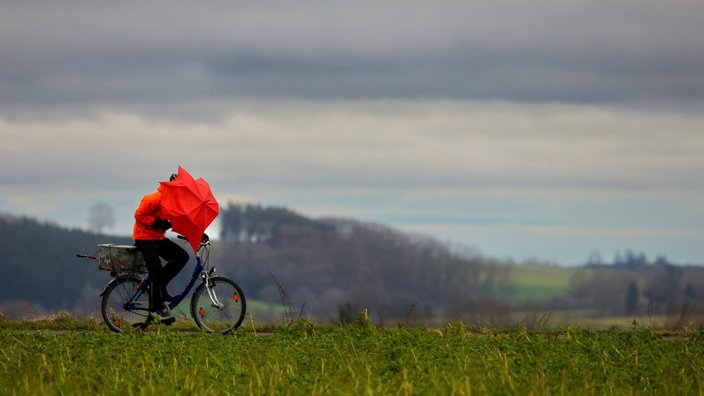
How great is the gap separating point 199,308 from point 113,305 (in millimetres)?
1383

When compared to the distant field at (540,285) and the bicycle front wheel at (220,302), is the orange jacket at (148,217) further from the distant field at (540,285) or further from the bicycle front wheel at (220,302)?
the distant field at (540,285)

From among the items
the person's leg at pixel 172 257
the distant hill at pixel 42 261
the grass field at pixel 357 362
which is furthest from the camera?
the distant hill at pixel 42 261

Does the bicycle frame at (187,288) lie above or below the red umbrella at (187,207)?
below

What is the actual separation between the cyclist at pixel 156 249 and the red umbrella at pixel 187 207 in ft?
0.45

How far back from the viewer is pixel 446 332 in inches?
640

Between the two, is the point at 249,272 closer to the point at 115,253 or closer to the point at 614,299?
the point at 614,299

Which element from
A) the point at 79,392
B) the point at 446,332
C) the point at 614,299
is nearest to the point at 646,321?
the point at 446,332

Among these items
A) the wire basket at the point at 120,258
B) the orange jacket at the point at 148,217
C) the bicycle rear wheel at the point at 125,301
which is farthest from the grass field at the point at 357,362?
the orange jacket at the point at 148,217

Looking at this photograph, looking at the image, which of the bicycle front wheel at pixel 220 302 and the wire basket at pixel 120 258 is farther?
the wire basket at pixel 120 258

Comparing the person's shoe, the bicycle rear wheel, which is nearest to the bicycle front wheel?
the person's shoe

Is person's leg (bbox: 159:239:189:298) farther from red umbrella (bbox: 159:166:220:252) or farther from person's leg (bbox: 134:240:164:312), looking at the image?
red umbrella (bbox: 159:166:220:252)

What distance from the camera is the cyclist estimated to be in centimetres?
1582

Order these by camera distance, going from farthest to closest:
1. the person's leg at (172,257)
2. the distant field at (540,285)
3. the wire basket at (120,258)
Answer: the distant field at (540,285) < the wire basket at (120,258) < the person's leg at (172,257)

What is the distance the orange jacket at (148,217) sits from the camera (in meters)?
15.8
